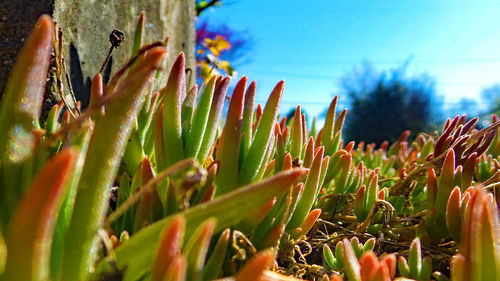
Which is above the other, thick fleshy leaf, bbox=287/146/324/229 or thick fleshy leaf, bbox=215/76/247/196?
thick fleshy leaf, bbox=215/76/247/196

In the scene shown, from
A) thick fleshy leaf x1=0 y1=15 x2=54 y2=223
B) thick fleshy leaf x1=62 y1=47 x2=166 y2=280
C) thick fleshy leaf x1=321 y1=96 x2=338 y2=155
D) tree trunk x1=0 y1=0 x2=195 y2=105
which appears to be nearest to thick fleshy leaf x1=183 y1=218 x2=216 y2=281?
thick fleshy leaf x1=62 y1=47 x2=166 y2=280

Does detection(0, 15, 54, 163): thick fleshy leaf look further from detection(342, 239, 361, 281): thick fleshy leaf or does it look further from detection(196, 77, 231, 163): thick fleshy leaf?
detection(342, 239, 361, 281): thick fleshy leaf

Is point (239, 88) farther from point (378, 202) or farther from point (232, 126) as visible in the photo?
point (378, 202)

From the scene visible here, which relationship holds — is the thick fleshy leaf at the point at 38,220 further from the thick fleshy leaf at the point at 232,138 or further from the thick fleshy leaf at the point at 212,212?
the thick fleshy leaf at the point at 232,138

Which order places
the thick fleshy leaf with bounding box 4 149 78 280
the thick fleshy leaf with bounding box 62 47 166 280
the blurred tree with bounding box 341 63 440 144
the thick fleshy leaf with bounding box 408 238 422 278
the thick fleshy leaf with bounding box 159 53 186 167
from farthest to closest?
the blurred tree with bounding box 341 63 440 144, the thick fleshy leaf with bounding box 159 53 186 167, the thick fleshy leaf with bounding box 408 238 422 278, the thick fleshy leaf with bounding box 62 47 166 280, the thick fleshy leaf with bounding box 4 149 78 280

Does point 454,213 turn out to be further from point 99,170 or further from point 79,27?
point 79,27

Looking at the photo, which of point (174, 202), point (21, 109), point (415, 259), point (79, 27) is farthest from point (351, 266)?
point (79, 27)

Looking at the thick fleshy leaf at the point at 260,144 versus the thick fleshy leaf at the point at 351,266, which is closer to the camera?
the thick fleshy leaf at the point at 351,266

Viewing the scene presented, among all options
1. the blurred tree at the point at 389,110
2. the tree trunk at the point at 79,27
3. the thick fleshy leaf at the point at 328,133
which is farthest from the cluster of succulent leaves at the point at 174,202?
the blurred tree at the point at 389,110
